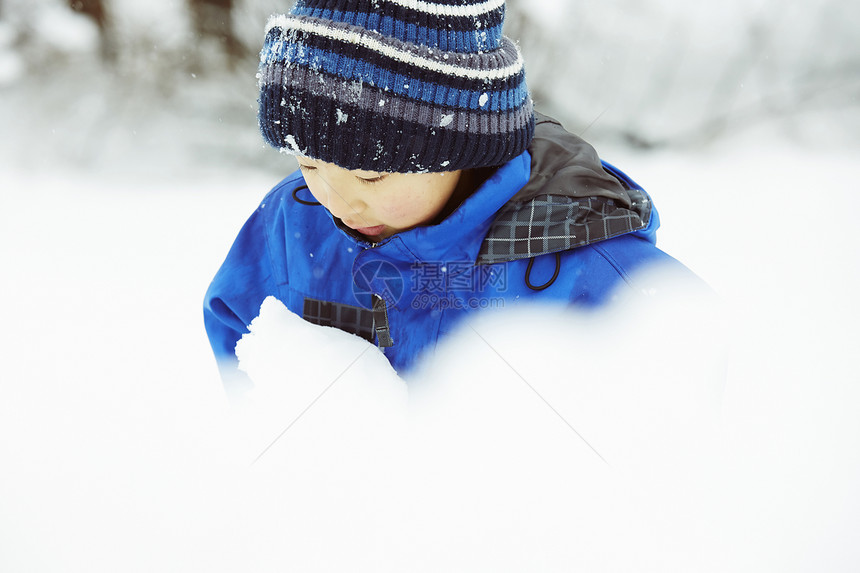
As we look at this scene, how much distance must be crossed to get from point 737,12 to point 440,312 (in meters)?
1.54

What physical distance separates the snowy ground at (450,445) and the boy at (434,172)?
0.06 metres

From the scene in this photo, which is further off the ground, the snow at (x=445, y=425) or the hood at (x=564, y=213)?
the hood at (x=564, y=213)

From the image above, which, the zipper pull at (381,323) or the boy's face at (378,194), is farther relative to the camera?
the zipper pull at (381,323)

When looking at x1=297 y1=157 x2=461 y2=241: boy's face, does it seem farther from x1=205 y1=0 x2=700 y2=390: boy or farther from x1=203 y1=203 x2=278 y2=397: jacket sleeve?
x1=203 y1=203 x2=278 y2=397: jacket sleeve

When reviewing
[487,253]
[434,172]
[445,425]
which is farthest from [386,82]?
[445,425]

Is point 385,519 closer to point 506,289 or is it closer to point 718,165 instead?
point 506,289

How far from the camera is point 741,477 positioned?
0.89 meters

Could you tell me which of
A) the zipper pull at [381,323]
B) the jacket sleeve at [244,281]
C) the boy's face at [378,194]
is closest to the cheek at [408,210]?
the boy's face at [378,194]

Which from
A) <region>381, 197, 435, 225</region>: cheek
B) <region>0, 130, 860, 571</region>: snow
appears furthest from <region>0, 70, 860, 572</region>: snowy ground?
<region>381, 197, 435, 225</region>: cheek

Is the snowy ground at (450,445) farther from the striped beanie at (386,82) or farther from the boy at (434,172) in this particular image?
the striped beanie at (386,82)

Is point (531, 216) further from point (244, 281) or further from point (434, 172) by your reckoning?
point (244, 281)

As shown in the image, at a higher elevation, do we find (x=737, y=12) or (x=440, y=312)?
(x=737, y=12)

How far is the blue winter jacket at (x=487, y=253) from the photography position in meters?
0.68

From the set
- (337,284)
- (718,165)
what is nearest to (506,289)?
(337,284)
